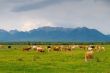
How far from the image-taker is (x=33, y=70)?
29.3 meters

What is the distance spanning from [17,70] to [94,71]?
6.60 m

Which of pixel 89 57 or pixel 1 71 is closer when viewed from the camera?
pixel 1 71

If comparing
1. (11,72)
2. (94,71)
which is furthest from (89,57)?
(11,72)

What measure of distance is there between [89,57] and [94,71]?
14.3 meters

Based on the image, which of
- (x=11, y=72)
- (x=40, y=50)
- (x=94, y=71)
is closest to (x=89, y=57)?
(x=94, y=71)

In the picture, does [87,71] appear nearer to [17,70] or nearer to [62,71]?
[62,71]

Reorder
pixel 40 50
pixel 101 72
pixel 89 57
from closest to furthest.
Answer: pixel 101 72
pixel 89 57
pixel 40 50

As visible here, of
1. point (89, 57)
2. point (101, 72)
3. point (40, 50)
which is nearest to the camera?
point (101, 72)

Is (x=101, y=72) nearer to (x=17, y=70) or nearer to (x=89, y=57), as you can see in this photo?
(x=17, y=70)

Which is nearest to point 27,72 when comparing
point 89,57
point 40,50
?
point 89,57

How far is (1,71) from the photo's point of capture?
28.5 metres

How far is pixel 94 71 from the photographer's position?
28.5 metres

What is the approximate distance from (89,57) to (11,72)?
55.7 ft

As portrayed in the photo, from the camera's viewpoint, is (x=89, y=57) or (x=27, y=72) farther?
(x=89, y=57)
